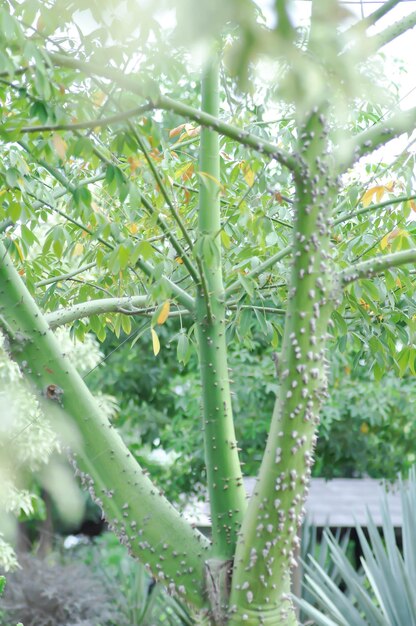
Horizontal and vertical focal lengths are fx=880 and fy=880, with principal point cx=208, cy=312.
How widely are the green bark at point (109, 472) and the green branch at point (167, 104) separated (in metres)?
0.91

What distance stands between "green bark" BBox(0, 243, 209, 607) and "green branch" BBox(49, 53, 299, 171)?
0.91 meters

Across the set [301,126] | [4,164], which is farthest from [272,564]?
[4,164]

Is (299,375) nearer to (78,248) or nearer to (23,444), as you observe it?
(78,248)

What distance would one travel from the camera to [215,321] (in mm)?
3289

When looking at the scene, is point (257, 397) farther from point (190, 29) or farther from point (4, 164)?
point (190, 29)

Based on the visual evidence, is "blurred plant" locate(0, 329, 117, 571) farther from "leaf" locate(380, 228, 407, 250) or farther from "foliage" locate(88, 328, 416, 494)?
"leaf" locate(380, 228, 407, 250)

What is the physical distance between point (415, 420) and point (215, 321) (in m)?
5.75

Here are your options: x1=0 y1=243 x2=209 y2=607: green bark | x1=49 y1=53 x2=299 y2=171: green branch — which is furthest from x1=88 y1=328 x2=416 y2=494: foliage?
x1=49 y1=53 x2=299 y2=171: green branch

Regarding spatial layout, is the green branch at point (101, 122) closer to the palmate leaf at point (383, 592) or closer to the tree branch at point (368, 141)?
the tree branch at point (368, 141)

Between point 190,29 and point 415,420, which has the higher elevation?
point 190,29

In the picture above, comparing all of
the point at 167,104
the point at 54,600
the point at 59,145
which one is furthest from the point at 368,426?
the point at 167,104

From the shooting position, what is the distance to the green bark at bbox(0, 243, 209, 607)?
3.04 m

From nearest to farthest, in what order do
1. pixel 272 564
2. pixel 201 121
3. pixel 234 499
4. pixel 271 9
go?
pixel 271 9 → pixel 201 121 → pixel 272 564 → pixel 234 499

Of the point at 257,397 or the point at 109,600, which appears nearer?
the point at 257,397
